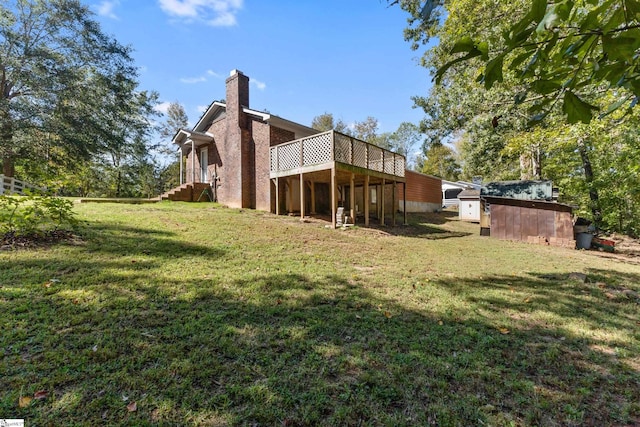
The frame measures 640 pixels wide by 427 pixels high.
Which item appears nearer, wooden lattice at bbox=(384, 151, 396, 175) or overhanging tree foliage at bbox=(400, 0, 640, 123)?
overhanging tree foliage at bbox=(400, 0, 640, 123)

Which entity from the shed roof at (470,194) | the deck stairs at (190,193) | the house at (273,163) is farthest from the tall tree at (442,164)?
the deck stairs at (190,193)

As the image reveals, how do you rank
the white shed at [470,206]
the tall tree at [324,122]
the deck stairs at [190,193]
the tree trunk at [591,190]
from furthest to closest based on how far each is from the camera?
the tall tree at [324,122] → the white shed at [470,206] → the deck stairs at [190,193] → the tree trunk at [591,190]

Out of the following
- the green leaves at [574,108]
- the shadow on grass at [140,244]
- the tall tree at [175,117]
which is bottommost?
the shadow on grass at [140,244]

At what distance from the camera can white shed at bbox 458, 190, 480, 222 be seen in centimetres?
2043

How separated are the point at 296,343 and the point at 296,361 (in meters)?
0.31

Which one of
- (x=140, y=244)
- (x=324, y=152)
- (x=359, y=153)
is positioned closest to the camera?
(x=140, y=244)

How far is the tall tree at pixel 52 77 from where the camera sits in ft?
58.7

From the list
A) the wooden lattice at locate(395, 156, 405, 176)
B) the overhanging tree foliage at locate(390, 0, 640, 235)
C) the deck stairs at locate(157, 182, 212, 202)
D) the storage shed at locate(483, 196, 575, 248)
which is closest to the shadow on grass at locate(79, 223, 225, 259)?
the overhanging tree foliage at locate(390, 0, 640, 235)

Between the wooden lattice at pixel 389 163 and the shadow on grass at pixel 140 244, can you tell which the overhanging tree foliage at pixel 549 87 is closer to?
the wooden lattice at pixel 389 163

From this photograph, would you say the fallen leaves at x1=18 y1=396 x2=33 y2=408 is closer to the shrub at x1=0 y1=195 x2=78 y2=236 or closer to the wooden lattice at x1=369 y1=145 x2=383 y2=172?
the shrub at x1=0 y1=195 x2=78 y2=236

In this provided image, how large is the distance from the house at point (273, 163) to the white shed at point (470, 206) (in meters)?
8.30

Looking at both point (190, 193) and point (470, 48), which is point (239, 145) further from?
point (470, 48)

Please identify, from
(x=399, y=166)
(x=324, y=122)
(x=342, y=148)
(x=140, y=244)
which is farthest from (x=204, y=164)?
(x=324, y=122)

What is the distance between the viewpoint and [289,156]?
12641mm
